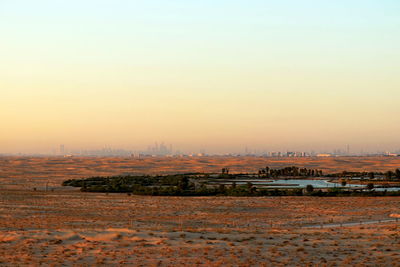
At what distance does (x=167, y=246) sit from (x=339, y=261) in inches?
341

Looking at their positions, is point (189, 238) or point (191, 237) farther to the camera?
point (191, 237)

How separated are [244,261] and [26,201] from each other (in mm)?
36778

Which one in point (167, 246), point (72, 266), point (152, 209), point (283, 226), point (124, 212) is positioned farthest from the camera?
point (152, 209)

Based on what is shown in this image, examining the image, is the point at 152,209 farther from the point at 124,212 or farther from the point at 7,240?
the point at 7,240

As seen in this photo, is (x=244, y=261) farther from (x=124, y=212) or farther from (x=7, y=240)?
(x=124, y=212)

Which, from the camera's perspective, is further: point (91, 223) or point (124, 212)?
point (124, 212)

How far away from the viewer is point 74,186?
82750mm

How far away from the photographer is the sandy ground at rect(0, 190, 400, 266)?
2375cm

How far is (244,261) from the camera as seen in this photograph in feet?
77.4

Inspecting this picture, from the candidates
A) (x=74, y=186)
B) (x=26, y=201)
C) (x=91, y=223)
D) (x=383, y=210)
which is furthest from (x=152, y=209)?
(x=74, y=186)

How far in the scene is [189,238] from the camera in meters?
28.4

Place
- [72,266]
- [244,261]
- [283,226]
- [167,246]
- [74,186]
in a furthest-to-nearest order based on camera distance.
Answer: [74,186]
[283,226]
[167,246]
[244,261]
[72,266]

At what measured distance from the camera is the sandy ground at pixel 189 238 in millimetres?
23750

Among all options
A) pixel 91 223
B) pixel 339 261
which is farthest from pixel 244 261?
pixel 91 223
